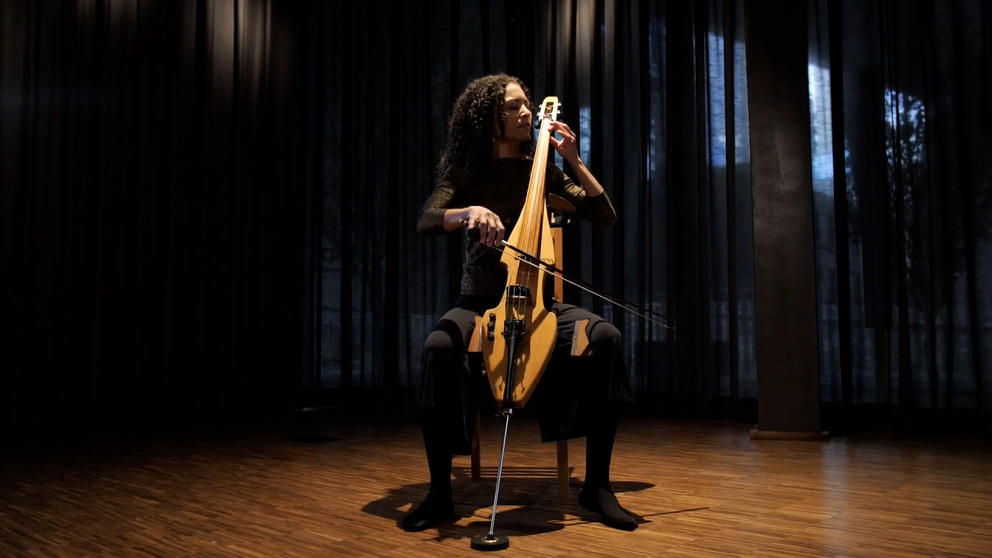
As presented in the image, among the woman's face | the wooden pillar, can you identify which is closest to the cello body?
the woman's face

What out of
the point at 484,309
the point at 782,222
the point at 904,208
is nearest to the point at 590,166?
the point at 782,222

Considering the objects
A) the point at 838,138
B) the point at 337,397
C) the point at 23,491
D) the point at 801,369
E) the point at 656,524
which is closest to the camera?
the point at 656,524

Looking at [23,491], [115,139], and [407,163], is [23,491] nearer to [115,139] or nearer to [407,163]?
[115,139]

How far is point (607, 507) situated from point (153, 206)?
127 inches

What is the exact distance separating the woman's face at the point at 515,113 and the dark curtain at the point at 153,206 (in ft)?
8.67

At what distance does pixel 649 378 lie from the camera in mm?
4246

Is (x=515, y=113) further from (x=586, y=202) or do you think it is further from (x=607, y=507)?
(x=607, y=507)

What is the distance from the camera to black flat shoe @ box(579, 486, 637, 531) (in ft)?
5.73

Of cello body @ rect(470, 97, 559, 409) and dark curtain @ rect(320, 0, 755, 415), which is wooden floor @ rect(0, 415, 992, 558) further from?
dark curtain @ rect(320, 0, 755, 415)

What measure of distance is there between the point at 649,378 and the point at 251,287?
238cm

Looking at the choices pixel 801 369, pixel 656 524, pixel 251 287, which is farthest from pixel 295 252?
pixel 656 524

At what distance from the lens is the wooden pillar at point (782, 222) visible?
3260 millimetres

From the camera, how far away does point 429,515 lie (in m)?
1.79

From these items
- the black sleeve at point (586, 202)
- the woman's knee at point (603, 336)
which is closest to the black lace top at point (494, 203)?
the black sleeve at point (586, 202)
